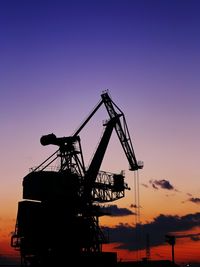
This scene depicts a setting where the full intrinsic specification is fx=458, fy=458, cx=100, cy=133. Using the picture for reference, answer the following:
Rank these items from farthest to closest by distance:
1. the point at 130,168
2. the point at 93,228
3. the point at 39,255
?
the point at 130,168, the point at 93,228, the point at 39,255

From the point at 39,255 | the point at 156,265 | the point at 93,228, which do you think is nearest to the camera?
the point at 39,255

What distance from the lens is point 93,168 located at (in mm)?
62188

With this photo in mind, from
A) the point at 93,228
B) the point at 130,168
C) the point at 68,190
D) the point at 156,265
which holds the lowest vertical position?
the point at 156,265

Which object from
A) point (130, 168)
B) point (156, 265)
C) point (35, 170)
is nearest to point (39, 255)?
point (35, 170)

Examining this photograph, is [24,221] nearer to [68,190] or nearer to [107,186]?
[68,190]

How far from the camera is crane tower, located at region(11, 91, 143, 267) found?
5647 centimetres

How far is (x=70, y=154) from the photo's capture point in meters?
60.8

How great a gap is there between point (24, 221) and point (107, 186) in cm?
1282

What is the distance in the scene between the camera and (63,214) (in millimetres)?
57375

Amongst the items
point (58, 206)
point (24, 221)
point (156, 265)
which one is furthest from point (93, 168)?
point (156, 265)

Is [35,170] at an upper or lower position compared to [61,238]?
upper

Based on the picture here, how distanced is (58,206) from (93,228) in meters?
6.23

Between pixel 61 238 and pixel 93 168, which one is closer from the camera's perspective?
pixel 61 238

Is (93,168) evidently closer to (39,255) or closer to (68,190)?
(68,190)
